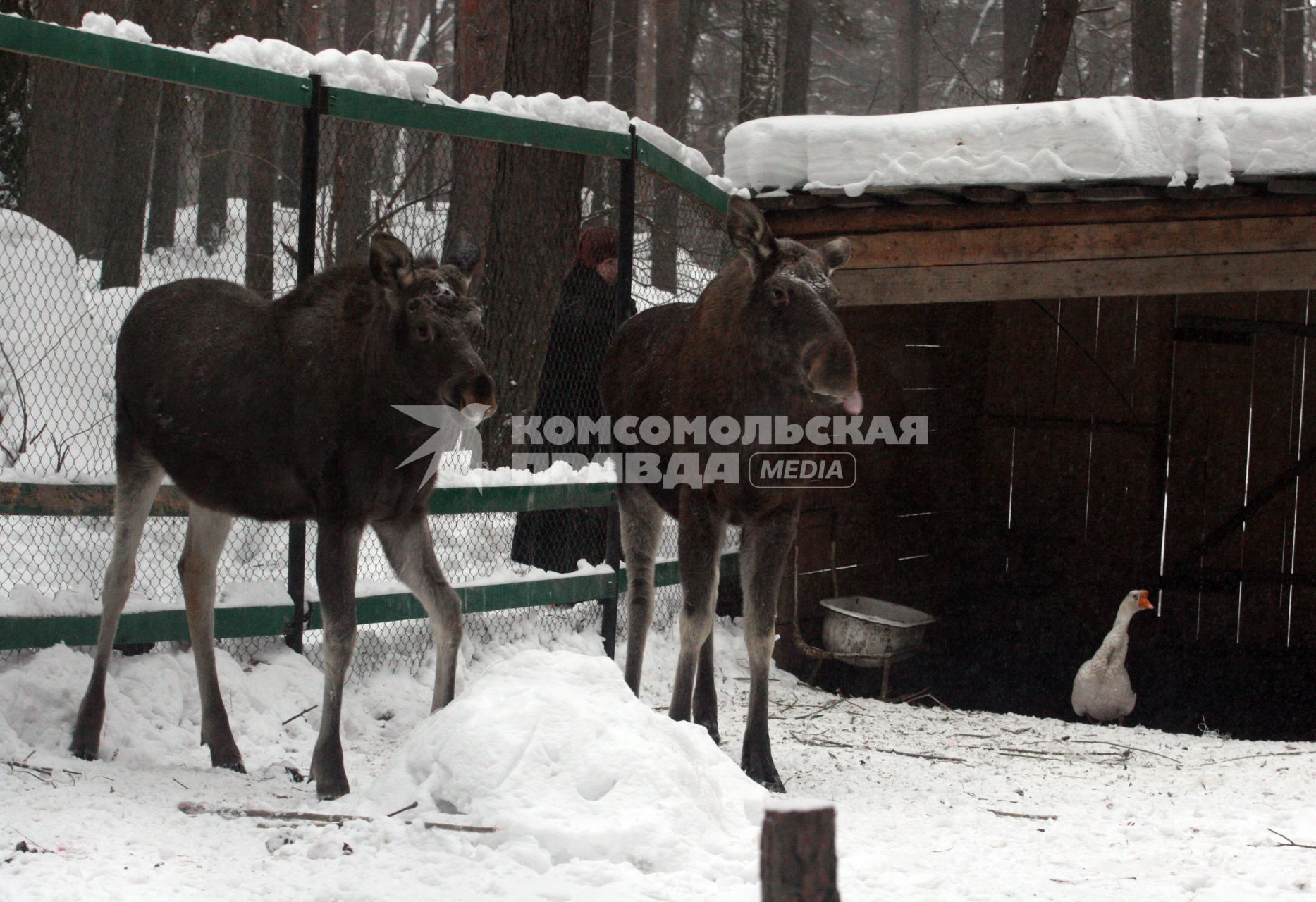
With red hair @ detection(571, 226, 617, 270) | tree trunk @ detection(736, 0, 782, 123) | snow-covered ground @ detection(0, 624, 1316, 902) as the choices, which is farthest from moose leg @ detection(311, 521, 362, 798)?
tree trunk @ detection(736, 0, 782, 123)

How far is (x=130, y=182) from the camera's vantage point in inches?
486

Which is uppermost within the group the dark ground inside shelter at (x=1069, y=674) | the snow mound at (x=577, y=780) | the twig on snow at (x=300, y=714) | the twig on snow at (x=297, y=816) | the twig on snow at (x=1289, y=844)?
the snow mound at (x=577, y=780)

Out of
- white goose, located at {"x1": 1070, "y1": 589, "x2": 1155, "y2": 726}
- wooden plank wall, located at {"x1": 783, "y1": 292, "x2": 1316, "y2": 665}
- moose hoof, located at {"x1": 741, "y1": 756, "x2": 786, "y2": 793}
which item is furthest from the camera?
wooden plank wall, located at {"x1": 783, "y1": 292, "x2": 1316, "y2": 665}

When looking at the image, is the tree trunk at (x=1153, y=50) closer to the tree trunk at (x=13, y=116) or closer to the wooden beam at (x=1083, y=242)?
the wooden beam at (x=1083, y=242)

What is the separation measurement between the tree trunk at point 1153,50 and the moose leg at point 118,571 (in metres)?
15.5

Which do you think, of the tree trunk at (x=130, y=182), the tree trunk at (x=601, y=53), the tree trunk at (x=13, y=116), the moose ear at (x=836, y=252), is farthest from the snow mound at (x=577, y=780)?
→ the tree trunk at (x=601, y=53)

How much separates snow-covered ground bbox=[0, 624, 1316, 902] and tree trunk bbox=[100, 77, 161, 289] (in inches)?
241

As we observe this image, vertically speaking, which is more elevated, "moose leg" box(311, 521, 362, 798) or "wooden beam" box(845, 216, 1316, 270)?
"wooden beam" box(845, 216, 1316, 270)

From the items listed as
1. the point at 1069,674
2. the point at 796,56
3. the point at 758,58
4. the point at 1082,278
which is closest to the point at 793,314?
the point at 1082,278

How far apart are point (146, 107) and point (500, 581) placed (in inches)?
318

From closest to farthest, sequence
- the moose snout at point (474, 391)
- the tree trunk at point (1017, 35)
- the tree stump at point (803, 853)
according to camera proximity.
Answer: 1. the tree stump at point (803, 853)
2. the moose snout at point (474, 391)
3. the tree trunk at point (1017, 35)

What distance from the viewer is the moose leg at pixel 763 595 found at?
18.0 ft

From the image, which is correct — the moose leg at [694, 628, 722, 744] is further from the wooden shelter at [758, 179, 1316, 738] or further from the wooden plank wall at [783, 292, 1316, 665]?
the wooden plank wall at [783, 292, 1316, 665]

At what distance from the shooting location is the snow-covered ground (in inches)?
141
